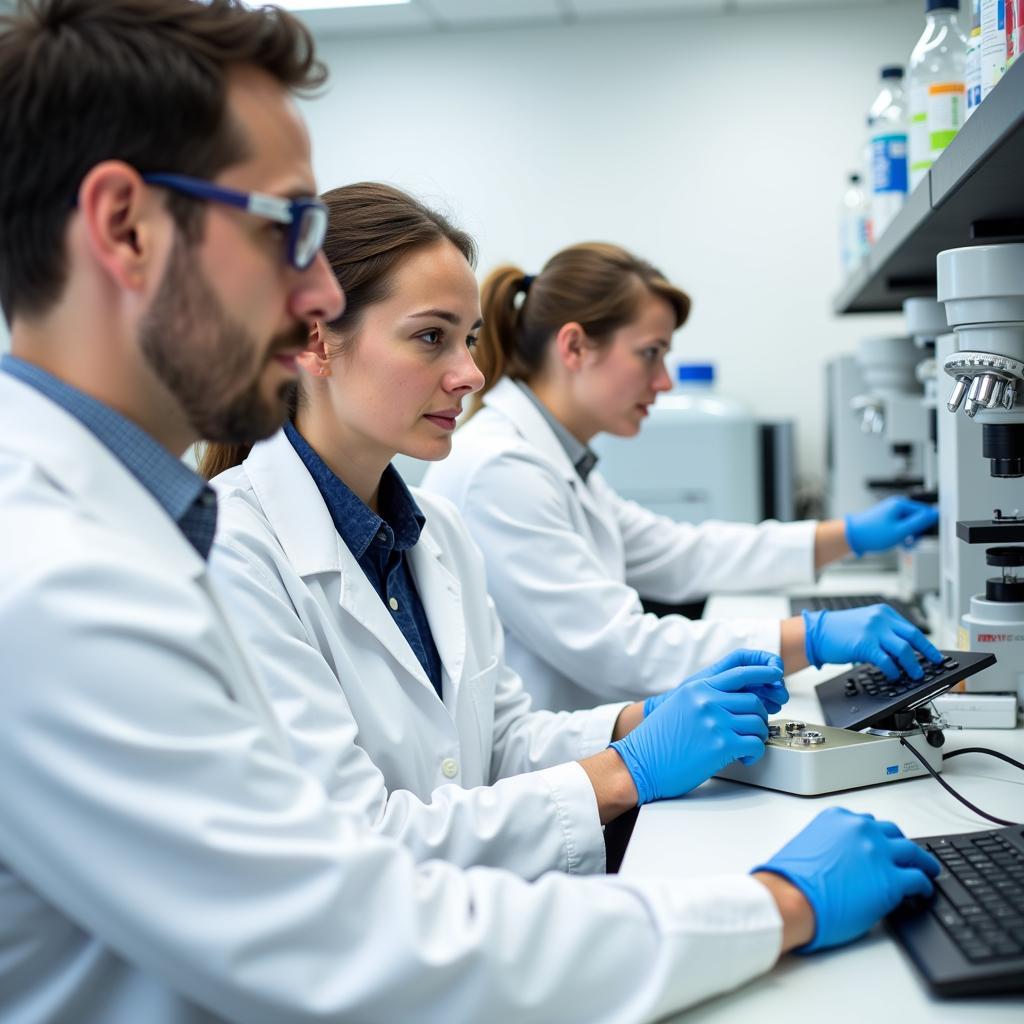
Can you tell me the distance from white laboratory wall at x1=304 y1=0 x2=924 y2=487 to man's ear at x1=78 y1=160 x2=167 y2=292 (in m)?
3.01

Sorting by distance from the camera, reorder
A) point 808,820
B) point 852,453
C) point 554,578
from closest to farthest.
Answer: point 808,820
point 554,578
point 852,453

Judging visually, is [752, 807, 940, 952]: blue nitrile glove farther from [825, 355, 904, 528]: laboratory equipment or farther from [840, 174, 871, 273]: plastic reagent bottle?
[825, 355, 904, 528]: laboratory equipment

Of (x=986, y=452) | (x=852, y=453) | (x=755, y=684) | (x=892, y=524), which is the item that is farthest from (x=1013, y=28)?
(x=852, y=453)

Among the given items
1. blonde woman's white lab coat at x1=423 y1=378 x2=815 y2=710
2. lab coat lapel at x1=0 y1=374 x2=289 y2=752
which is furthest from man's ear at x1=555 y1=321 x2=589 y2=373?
lab coat lapel at x1=0 y1=374 x2=289 y2=752

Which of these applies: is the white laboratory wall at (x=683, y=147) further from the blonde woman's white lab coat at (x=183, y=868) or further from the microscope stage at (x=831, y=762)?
the blonde woman's white lab coat at (x=183, y=868)

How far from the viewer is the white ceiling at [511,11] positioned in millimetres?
3510

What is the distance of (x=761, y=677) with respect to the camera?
116 cm

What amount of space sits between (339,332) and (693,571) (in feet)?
4.19

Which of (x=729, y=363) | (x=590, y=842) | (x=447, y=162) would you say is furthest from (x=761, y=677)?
(x=447, y=162)

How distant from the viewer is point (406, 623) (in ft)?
4.16

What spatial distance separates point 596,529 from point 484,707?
761 mm

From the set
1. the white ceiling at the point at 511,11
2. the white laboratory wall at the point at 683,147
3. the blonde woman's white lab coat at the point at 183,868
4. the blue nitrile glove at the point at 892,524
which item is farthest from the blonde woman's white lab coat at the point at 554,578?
the white ceiling at the point at 511,11

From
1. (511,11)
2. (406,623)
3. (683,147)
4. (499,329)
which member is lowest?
(406,623)

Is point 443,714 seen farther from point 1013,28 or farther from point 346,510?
point 1013,28
